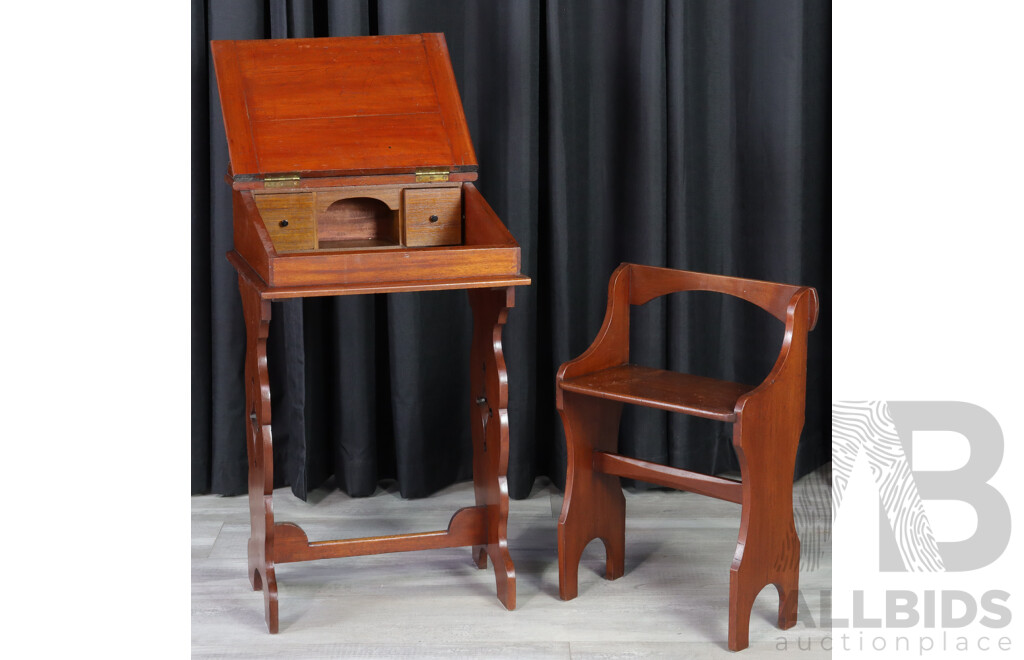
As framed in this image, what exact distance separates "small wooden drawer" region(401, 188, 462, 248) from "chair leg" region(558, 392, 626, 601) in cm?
53

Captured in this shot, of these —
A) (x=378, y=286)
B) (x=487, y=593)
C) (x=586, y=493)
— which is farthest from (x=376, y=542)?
(x=378, y=286)

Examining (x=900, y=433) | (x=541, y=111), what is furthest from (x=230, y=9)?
(x=900, y=433)

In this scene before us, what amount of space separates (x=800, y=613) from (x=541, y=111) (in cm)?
175

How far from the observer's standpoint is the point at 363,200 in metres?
2.98

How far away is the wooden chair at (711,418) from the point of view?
2586mm

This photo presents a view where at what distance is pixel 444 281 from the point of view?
2561mm

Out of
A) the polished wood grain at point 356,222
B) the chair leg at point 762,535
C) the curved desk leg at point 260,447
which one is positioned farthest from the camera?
the polished wood grain at point 356,222

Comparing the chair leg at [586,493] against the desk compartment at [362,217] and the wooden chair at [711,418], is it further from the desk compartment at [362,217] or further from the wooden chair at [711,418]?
the desk compartment at [362,217]

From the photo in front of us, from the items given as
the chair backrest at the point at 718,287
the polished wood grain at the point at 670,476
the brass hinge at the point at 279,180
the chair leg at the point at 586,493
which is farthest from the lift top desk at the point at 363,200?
the chair backrest at the point at 718,287

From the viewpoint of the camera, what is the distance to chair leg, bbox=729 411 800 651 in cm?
258

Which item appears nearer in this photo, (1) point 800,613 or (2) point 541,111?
(1) point 800,613

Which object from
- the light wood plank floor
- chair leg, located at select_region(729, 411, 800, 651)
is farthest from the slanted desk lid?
the light wood plank floor

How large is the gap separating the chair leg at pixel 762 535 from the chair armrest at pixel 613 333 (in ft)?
1.63

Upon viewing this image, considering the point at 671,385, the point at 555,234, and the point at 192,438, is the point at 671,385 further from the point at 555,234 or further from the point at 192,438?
the point at 192,438
